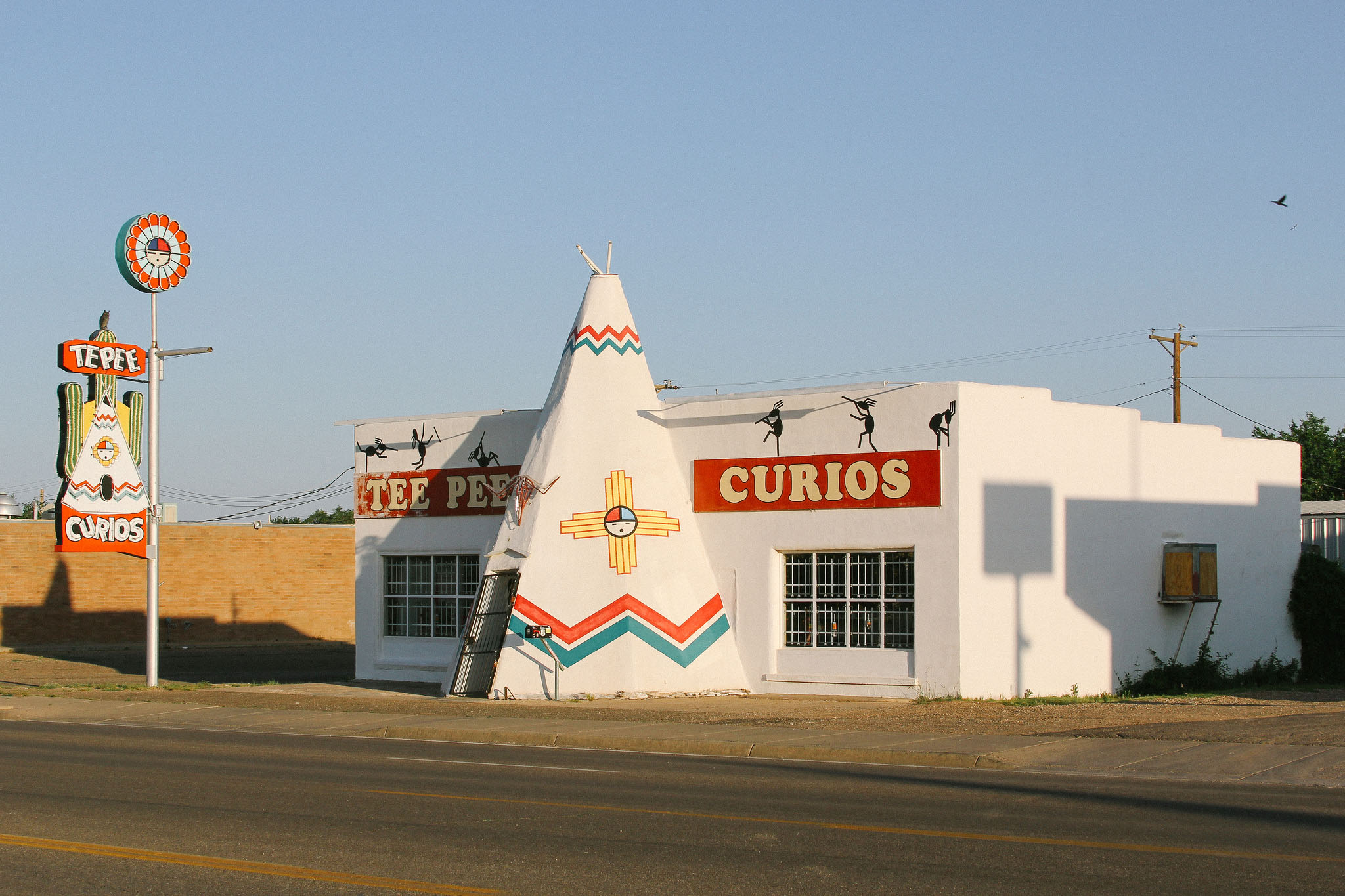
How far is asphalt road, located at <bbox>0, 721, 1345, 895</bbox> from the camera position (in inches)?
336

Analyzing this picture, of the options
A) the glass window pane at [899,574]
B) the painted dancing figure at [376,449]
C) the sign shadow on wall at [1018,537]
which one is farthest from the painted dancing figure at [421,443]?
the sign shadow on wall at [1018,537]

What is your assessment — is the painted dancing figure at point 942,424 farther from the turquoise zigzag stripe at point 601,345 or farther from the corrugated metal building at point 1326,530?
the corrugated metal building at point 1326,530

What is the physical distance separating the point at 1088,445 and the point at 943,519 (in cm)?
335

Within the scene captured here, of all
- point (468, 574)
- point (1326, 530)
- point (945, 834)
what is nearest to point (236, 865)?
point (945, 834)

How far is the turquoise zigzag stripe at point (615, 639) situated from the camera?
23.2 metres

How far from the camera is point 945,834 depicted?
10.1m

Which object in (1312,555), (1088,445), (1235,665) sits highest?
(1088,445)

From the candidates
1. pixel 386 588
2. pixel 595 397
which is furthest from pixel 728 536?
pixel 386 588

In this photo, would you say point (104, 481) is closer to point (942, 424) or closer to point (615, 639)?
point (615, 639)

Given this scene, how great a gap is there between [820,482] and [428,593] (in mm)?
9329

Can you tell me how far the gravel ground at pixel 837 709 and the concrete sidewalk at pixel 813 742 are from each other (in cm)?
61

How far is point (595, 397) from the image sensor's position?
2434 centimetres

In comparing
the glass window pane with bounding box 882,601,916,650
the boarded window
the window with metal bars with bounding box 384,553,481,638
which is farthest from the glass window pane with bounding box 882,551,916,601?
the window with metal bars with bounding box 384,553,481,638

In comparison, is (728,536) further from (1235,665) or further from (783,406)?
(1235,665)
